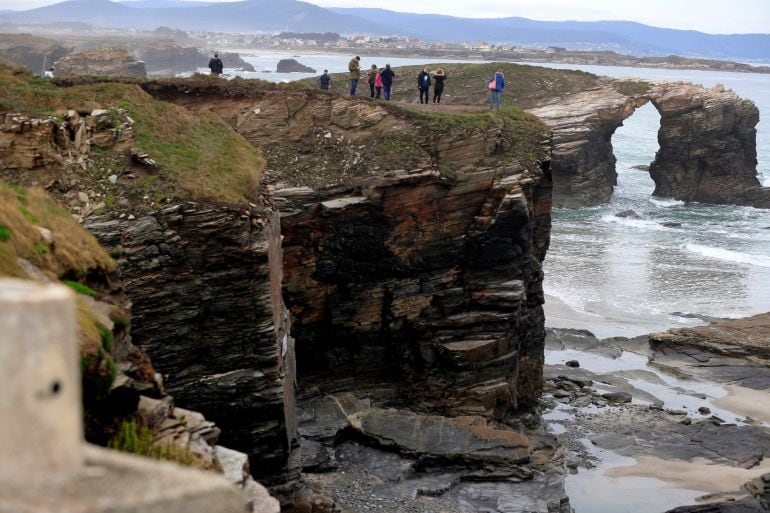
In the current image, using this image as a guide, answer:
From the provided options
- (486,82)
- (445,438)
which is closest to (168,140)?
(445,438)

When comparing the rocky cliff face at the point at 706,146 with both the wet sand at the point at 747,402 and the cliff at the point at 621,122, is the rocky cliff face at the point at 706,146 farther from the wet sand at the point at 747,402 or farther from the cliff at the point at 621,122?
the wet sand at the point at 747,402

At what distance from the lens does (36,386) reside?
470 cm

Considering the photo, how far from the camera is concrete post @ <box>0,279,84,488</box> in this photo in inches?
184

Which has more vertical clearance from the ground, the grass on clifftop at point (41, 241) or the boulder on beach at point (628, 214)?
the grass on clifftop at point (41, 241)

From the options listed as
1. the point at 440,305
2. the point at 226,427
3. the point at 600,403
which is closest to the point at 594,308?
the point at 600,403

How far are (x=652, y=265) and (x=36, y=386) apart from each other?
191ft

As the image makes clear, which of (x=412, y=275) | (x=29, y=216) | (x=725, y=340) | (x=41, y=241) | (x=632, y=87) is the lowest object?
(x=725, y=340)

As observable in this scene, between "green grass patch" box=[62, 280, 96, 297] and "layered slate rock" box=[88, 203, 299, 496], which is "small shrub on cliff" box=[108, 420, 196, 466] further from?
"layered slate rock" box=[88, 203, 299, 496]

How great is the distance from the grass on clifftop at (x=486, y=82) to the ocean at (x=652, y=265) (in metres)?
10.6

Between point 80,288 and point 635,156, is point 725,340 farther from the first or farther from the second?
point 635,156

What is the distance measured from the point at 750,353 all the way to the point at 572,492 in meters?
17.5

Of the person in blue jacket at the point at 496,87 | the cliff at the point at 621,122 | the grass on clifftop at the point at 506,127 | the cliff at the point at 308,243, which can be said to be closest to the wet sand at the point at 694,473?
the cliff at the point at 308,243

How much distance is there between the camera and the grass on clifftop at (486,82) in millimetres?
80312

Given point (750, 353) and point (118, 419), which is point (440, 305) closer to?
point (750, 353)
